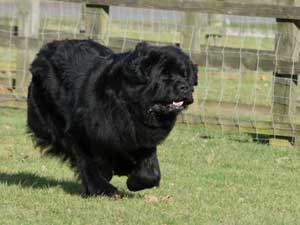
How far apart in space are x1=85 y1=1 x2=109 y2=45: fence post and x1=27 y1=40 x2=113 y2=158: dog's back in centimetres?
423

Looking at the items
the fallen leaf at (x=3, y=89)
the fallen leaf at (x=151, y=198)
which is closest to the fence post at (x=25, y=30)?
the fallen leaf at (x=3, y=89)

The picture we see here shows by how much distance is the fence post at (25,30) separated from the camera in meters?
12.9

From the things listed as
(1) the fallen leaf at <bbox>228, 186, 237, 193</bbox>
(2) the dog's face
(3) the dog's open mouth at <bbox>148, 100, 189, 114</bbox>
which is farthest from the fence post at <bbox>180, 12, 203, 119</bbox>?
(3) the dog's open mouth at <bbox>148, 100, 189, 114</bbox>

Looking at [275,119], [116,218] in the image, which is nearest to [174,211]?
[116,218]

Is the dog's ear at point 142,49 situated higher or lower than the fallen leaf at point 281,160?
higher

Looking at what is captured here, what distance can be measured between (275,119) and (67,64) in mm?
4090

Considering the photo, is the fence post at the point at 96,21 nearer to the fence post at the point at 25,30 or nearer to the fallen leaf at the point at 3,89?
the fence post at the point at 25,30

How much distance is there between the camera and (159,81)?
6.26 meters

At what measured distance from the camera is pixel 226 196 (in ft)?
24.0

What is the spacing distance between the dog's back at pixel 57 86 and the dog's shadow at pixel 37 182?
352mm

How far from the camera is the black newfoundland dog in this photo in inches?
248

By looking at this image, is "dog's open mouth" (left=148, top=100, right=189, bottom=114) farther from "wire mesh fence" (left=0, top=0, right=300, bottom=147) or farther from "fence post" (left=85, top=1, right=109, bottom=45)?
"fence post" (left=85, top=1, right=109, bottom=45)

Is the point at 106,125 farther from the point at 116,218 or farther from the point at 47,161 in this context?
the point at 47,161

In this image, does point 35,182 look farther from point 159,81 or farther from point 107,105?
point 159,81
